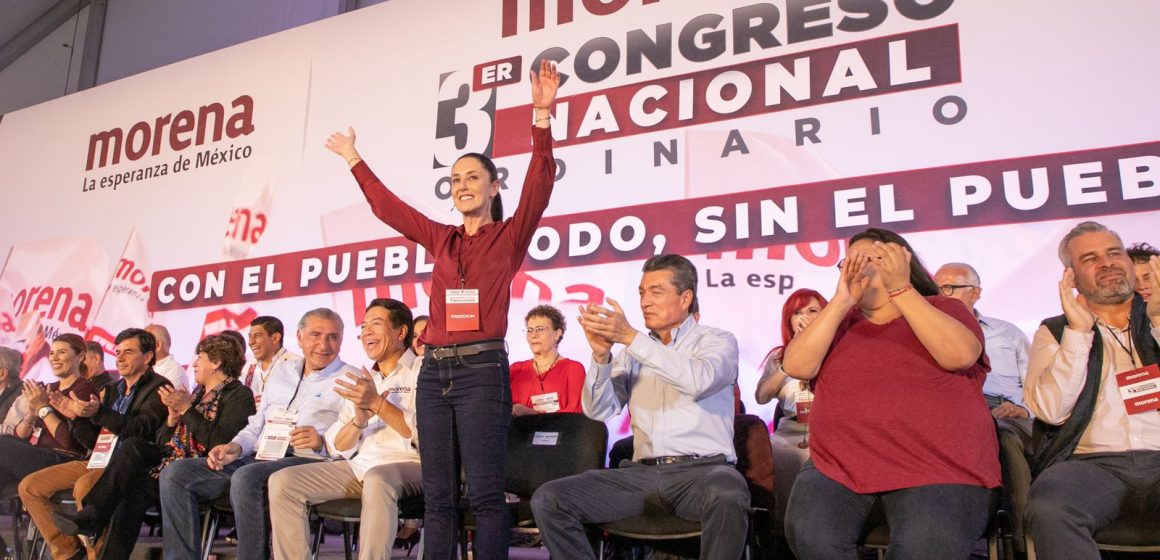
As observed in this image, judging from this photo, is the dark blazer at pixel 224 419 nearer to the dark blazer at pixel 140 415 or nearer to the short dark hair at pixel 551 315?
the dark blazer at pixel 140 415

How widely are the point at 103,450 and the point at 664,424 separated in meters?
2.68

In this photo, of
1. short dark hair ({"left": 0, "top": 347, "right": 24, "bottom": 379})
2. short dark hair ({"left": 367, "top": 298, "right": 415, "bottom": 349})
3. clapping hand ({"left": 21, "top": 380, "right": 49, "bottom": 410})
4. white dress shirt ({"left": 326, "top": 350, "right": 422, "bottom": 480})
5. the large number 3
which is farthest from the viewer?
short dark hair ({"left": 0, "top": 347, "right": 24, "bottom": 379})

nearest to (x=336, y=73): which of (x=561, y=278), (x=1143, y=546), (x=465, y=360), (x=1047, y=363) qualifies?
(x=561, y=278)

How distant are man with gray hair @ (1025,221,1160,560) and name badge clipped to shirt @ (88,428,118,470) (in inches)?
141

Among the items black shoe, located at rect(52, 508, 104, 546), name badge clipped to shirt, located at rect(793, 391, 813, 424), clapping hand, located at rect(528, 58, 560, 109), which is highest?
clapping hand, located at rect(528, 58, 560, 109)

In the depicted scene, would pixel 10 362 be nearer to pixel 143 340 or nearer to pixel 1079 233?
pixel 143 340


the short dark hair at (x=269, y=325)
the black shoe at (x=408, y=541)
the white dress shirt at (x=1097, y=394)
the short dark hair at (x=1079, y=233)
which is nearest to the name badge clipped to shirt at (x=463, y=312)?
the white dress shirt at (x=1097, y=394)

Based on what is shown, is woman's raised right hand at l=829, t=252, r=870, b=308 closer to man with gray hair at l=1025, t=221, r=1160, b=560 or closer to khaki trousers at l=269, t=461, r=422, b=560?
man with gray hair at l=1025, t=221, r=1160, b=560

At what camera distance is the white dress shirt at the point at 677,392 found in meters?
2.48

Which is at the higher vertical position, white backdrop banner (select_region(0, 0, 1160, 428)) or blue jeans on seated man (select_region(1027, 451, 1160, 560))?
white backdrop banner (select_region(0, 0, 1160, 428))

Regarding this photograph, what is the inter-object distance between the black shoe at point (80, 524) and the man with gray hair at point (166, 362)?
139cm

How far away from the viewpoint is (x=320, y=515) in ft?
10.2

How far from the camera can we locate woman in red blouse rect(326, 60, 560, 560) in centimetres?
236

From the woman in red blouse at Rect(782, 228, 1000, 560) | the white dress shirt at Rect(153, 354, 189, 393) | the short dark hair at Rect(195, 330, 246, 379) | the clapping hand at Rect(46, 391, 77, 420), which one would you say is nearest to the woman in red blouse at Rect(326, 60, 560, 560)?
the woman in red blouse at Rect(782, 228, 1000, 560)
